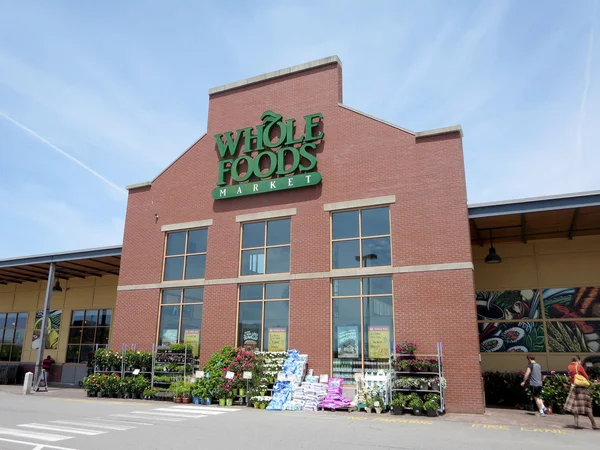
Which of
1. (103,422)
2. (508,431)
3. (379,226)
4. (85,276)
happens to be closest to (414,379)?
(508,431)

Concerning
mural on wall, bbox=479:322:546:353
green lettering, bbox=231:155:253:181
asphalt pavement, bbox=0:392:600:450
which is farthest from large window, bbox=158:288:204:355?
mural on wall, bbox=479:322:546:353

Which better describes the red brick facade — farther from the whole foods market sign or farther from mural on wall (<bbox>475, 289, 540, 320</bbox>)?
mural on wall (<bbox>475, 289, 540, 320</bbox>)

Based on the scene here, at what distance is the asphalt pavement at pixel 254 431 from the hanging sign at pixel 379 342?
2.33 meters

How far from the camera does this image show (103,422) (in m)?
12.0

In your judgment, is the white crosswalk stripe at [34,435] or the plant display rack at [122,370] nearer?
the white crosswalk stripe at [34,435]

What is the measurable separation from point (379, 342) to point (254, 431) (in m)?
6.63

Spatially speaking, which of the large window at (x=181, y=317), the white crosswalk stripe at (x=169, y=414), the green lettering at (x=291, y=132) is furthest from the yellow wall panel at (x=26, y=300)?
the green lettering at (x=291, y=132)

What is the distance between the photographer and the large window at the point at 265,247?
18797mm

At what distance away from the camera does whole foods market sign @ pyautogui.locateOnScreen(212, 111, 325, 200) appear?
1895 centimetres

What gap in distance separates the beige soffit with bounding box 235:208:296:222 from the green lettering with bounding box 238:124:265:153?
109 inches

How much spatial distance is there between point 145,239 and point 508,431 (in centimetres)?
1650

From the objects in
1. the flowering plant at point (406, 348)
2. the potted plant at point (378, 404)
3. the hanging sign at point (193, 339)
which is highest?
the hanging sign at point (193, 339)

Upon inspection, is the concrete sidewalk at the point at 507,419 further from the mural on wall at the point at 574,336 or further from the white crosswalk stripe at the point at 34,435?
the white crosswalk stripe at the point at 34,435

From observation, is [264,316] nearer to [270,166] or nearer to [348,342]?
[348,342]
